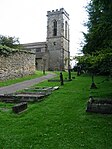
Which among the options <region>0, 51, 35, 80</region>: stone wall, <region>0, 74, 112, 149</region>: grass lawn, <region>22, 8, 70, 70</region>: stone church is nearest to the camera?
<region>0, 74, 112, 149</region>: grass lawn

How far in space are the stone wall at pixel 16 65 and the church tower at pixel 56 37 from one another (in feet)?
95.5

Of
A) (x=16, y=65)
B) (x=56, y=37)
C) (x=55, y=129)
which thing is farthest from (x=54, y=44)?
(x=55, y=129)

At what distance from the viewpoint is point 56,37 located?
57062mm

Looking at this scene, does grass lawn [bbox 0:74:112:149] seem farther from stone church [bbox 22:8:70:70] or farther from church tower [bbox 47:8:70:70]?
church tower [bbox 47:8:70:70]

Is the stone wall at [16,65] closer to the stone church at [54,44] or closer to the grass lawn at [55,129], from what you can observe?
the grass lawn at [55,129]

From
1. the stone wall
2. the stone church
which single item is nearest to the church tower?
the stone church

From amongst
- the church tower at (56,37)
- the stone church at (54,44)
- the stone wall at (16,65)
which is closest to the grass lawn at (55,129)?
the stone wall at (16,65)

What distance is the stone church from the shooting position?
2137 inches

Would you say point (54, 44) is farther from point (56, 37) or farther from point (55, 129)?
point (55, 129)

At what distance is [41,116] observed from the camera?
272 inches

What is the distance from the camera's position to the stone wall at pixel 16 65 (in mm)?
19014

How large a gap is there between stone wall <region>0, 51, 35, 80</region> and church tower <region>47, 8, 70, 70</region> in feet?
95.5

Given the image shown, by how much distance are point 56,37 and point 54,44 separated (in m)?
1.96

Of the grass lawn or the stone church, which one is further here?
the stone church
